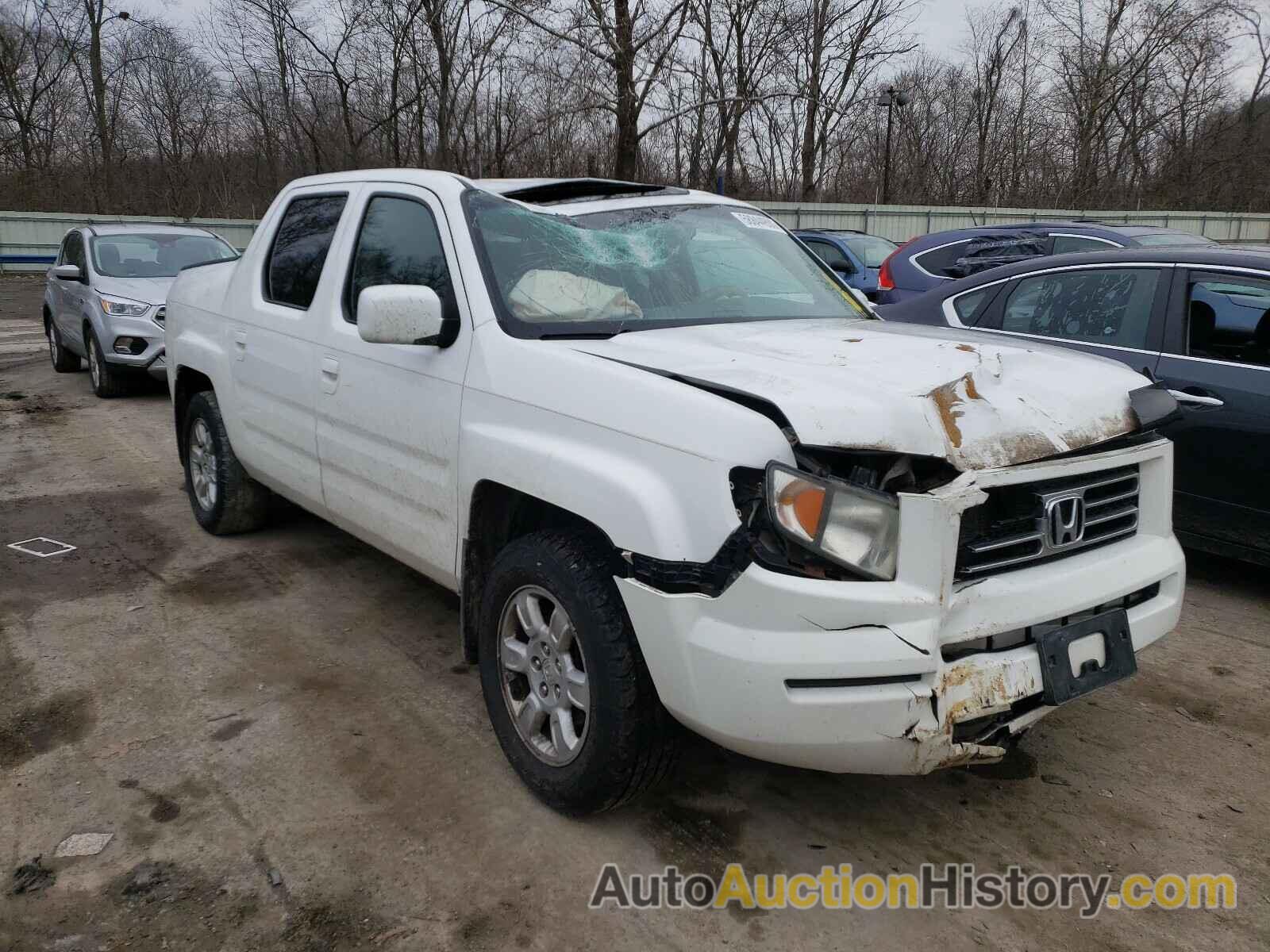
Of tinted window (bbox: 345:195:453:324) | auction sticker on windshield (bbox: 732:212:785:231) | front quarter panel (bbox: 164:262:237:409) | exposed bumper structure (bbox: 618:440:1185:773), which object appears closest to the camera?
exposed bumper structure (bbox: 618:440:1185:773)

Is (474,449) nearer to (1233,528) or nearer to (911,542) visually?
(911,542)

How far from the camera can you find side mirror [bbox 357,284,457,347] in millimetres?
2980

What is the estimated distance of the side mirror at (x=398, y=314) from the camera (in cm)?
298

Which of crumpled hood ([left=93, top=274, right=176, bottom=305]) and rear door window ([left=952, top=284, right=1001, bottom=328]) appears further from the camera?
crumpled hood ([left=93, top=274, right=176, bottom=305])

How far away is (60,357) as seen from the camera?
11.8m

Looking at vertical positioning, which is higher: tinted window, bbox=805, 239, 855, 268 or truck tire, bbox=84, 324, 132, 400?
tinted window, bbox=805, 239, 855, 268

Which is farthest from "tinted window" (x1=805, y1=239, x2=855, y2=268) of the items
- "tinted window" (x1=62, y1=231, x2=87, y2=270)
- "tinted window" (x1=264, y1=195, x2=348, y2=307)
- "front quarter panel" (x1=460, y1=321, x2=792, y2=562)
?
"front quarter panel" (x1=460, y1=321, x2=792, y2=562)

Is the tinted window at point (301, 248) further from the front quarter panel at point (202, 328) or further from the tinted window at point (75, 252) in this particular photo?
the tinted window at point (75, 252)

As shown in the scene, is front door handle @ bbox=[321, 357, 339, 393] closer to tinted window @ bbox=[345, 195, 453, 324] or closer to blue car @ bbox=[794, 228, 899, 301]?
tinted window @ bbox=[345, 195, 453, 324]

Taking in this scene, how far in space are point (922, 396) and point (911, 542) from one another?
0.37m

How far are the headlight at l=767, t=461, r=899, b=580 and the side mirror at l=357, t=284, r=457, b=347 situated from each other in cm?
136

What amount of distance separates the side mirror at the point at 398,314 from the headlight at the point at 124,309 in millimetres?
7809

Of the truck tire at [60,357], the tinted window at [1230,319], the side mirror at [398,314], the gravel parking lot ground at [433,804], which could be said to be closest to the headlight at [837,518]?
the gravel parking lot ground at [433,804]

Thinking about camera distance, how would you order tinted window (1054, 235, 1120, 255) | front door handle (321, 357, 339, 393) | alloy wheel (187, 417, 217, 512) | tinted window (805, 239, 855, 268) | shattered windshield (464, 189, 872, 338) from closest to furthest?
shattered windshield (464, 189, 872, 338) → front door handle (321, 357, 339, 393) → alloy wheel (187, 417, 217, 512) → tinted window (1054, 235, 1120, 255) → tinted window (805, 239, 855, 268)
